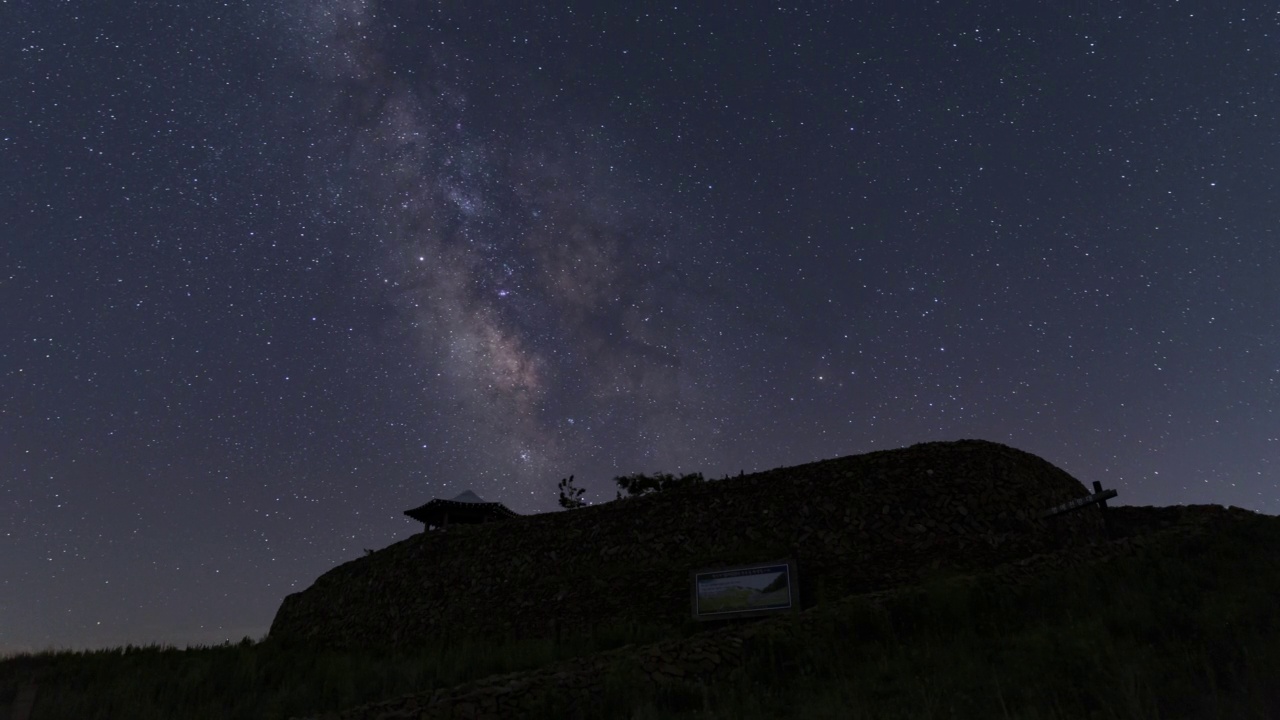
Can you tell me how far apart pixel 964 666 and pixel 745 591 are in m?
6.55

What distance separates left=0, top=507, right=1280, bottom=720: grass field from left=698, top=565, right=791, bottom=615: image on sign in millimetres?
1502

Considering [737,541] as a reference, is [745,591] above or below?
below

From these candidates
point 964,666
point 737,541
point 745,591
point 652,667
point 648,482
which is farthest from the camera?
point 648,482

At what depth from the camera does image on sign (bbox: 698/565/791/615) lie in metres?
13.7

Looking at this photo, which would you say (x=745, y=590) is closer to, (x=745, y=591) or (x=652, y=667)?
(x=745, y=591)

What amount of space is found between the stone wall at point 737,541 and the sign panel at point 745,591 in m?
0.90

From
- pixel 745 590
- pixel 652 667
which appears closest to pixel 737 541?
pixel 745 590

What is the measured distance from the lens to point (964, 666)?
779 cm

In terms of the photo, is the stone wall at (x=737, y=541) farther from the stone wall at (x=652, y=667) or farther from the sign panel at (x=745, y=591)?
the stone wall at (x=652, y=667)

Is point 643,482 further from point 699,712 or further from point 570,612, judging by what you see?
point 699,712

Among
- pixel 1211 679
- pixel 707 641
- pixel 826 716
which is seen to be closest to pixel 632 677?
pixel 707 641

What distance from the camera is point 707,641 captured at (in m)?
10.3

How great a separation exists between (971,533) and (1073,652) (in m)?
7.63

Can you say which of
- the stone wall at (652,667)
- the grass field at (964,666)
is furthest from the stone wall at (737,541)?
the grass field at (964,666)
